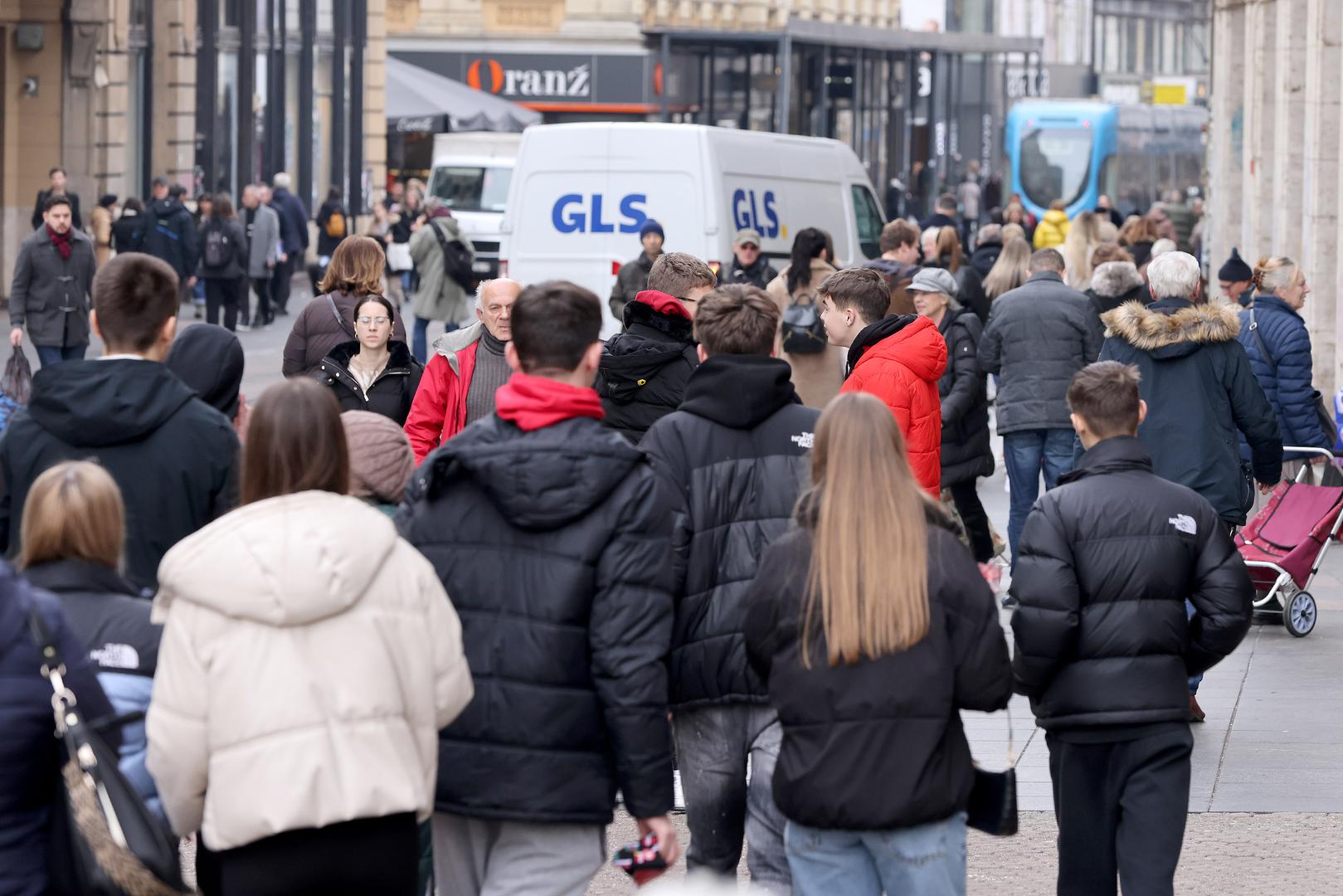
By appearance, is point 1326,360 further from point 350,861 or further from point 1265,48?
point 350,861

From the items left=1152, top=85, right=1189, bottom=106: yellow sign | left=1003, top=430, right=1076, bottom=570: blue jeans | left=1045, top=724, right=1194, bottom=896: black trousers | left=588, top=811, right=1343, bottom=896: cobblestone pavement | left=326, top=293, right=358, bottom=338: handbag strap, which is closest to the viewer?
left=1045, top=724, right=1194, bottom=896: black trousers

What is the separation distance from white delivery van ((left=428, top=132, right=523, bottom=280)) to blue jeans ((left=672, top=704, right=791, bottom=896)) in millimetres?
30500

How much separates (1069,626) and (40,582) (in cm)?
245

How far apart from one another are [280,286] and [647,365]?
23.4 meters

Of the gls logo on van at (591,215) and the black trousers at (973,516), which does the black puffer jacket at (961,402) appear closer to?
the black trousers at (973,516)

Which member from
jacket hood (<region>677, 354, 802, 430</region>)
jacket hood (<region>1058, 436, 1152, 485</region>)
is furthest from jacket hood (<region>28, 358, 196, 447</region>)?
jacket hood (<region>1058, 436, 1152, 485</region>)

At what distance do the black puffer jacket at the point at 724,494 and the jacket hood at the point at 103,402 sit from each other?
3.71 ft

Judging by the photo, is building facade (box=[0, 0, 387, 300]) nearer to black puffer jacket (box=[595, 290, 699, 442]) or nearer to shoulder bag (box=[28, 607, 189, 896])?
black puffer jacket (box=[595, 290, 699, 442])

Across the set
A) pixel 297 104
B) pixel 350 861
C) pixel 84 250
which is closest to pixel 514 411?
pixel 350 861

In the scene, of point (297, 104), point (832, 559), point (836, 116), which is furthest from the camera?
point (836, 116)

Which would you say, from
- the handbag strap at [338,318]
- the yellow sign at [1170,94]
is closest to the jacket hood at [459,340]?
the handbag strap at [338,318]

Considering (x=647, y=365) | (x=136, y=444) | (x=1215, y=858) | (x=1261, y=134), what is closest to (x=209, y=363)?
(x=136, y=444)

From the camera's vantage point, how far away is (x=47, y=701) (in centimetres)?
395

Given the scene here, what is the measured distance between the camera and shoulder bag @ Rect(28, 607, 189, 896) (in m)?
3.83
